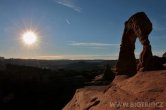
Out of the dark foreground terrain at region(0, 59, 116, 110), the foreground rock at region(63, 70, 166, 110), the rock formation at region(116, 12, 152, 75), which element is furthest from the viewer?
the dark foreground terrain at region(0, 59, 116, 110)

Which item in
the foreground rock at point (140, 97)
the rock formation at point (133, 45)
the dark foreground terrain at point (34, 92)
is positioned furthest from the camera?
the dark foreground terrain at point (34, 92)

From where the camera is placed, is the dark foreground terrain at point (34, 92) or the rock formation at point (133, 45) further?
the dark foreground terrain at point (34, 92)

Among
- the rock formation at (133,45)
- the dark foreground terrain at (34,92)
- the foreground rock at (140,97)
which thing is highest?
the rock formation at (133,45)

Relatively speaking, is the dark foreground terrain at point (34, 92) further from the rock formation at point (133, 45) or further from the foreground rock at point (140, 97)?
the foreground rock at point (140, 97)

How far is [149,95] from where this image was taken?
32.3 ft

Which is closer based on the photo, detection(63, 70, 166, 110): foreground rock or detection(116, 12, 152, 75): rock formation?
detection(63, 70, 166, 110): foreground rock

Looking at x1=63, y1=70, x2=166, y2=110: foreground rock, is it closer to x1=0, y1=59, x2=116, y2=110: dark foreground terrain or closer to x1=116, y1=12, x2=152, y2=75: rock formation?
x1=116, y1=12, x2=152, y2=75: rock formation

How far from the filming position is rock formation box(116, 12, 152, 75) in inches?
595

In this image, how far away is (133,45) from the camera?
62.3 feet

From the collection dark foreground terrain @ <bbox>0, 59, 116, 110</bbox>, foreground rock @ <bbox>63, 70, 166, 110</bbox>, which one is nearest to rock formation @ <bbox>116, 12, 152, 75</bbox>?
foreground rock @ <bbox>63, 70, 166, 110</bbox>

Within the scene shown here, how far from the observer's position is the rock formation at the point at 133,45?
15125mm

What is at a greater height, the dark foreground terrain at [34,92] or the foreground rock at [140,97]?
the foreground rock at [140,97]

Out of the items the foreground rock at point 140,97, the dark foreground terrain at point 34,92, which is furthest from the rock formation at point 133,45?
the dark foreground terrain at point 34,92

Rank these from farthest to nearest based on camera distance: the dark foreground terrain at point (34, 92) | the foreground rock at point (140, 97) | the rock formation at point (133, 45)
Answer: the dark foreground terrain at point (34, 92)
the rock formation at point (133, 45)
the foreground rock at point (140, 97)
